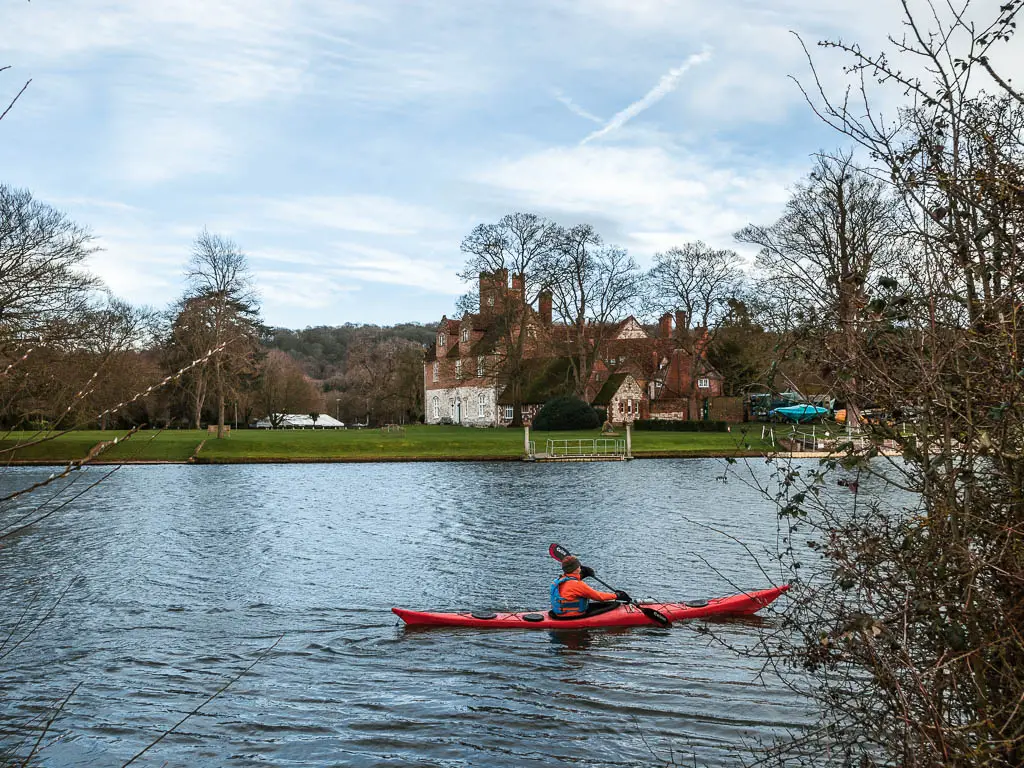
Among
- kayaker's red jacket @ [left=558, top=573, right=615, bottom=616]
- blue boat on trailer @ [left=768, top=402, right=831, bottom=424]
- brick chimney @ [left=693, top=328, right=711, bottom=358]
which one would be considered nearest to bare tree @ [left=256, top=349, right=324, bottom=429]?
brick chimney @ [left=693, top=328, right=711, bottom=358]

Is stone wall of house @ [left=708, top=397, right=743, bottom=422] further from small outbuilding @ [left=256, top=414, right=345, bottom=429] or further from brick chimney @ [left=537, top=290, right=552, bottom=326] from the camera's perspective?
small outbuilding @ [left=256, top=414, right=345, bottom=429]

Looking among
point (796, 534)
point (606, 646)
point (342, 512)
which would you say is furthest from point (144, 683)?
point (342, 512)

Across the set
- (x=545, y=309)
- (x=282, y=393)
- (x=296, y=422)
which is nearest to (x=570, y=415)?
(x=545, y=309)

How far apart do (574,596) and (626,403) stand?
52070 millimetres

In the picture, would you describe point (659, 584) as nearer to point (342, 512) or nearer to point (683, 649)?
point (683, 649)

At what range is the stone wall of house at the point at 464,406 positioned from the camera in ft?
232

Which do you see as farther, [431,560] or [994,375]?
[431,560]

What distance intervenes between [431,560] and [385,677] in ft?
23.6

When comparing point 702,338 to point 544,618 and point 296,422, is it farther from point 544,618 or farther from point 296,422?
point 544,618

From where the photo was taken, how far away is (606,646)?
11273 mm

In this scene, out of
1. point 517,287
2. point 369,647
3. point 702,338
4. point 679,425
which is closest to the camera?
point 369,647

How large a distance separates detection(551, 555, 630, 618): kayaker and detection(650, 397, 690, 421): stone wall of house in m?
53.6

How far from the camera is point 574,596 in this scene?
38.8 ft

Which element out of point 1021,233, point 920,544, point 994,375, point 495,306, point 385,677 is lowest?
point 385,677
